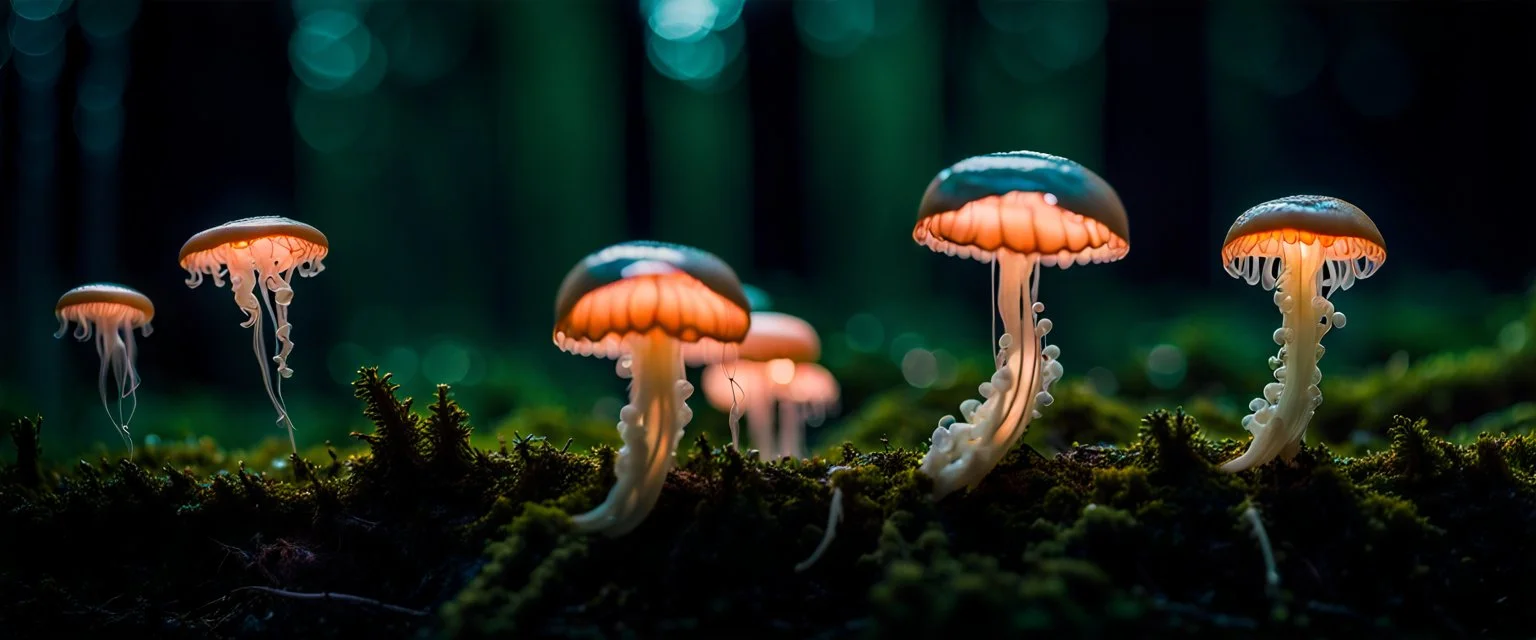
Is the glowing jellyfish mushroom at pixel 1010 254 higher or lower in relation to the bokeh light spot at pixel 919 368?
lower

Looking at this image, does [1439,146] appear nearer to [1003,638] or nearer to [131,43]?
[1003,638]

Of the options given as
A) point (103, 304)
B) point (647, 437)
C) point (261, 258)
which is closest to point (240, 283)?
point (261, 258)

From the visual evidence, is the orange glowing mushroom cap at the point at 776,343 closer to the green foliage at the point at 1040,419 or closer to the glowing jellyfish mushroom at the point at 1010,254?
the green foliage at the point at 1040,419

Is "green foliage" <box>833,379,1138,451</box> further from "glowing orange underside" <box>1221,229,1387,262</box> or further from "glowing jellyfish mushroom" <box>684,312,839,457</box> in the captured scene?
"glowing orange underside" <box>1221,229,1387,262</box>

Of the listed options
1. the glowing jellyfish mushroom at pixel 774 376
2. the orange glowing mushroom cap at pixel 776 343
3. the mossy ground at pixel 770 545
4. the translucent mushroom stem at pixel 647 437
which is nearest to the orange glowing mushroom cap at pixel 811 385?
the glowing jellyfish mushroom at pixel 774 376

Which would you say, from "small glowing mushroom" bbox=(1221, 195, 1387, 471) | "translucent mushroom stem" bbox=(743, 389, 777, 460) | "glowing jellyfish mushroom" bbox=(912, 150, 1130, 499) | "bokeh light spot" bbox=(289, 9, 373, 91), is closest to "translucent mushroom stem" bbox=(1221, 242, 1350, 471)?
"small glowing mushroom" bbox=(1221, 195, 1387, 471)

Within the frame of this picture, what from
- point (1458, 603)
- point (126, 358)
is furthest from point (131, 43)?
point (1458, 603)

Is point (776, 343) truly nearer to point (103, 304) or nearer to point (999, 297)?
point (999, 297)

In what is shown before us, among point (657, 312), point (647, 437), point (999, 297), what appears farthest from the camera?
point (999, 297)
